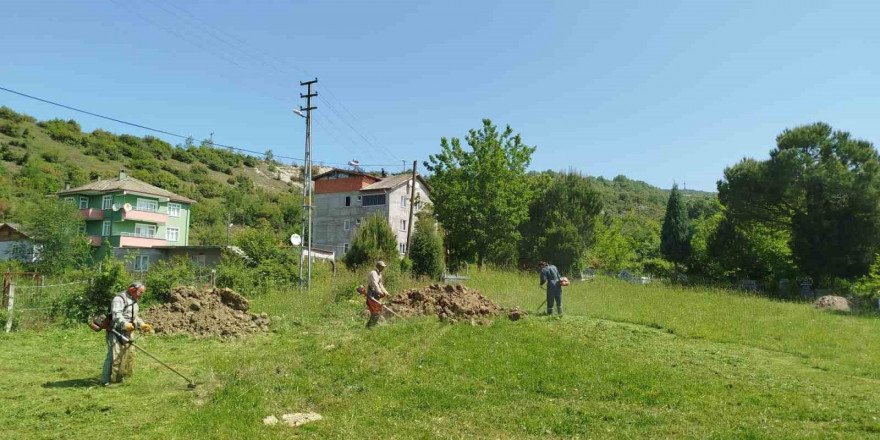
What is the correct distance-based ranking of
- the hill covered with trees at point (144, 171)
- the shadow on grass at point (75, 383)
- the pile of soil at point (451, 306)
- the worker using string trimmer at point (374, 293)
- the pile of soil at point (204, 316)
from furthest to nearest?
1. the hill covered with trees at point (144, 171)
2. the pile of soil at point (451, 306)
3. the pile of soil at point (204, 316)
4. the worker using string trimmer at point (374, 293)
5. the shadow on grass at point (75, 383)

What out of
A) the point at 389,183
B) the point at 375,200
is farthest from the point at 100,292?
the point at 389,183

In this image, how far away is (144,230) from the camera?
53.0 meters

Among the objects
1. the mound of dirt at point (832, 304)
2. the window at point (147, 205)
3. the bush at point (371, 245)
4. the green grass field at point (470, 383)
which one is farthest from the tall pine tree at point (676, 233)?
the window at point (147, 205)

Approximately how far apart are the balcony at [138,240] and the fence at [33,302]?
39.0m

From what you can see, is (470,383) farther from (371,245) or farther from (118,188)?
(118,188)

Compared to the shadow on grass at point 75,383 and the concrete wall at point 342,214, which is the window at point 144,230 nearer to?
the concrete wall at point 342,214

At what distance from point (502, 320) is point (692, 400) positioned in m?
6.98

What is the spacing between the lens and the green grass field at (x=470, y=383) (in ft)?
22.2

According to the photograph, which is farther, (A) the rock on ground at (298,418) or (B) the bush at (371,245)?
(B) the bush at (371,245)

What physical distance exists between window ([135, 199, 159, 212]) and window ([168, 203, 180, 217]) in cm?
214

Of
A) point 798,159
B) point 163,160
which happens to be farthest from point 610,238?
point 163,160

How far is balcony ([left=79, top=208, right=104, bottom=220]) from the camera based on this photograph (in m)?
51.4

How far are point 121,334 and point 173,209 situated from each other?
5218 cm

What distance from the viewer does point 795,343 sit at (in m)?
13.2
